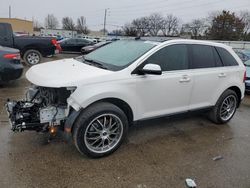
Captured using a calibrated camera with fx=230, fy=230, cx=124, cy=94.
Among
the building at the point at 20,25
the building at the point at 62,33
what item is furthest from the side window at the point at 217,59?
the building at the point at 20,25

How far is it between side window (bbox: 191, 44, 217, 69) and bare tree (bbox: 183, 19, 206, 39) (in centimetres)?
5149

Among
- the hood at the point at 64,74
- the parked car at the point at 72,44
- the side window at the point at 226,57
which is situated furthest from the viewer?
the parked car at the point at 72,44

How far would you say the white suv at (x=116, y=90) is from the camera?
3.03 metres

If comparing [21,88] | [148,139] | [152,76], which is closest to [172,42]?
[152,76]

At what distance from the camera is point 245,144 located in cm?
403

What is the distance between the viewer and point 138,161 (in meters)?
3.26

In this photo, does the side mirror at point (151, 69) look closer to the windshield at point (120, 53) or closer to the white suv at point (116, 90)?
the white suv at point (116, 90)

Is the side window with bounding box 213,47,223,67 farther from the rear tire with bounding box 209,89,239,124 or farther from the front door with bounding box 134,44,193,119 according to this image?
the front door with bounding box 134,44,193,119

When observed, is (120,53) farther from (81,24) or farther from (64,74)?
(81,24)

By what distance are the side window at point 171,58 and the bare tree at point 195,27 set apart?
52.1m

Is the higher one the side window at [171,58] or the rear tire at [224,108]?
the side window at [171,58]

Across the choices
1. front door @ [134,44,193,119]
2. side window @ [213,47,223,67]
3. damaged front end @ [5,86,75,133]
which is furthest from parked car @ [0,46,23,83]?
side window @ [213,47,223,67]

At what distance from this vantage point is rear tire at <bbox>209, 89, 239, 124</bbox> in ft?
15.2

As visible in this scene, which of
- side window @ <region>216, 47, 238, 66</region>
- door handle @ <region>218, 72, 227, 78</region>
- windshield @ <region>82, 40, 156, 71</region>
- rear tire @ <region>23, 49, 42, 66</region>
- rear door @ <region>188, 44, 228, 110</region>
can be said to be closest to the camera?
windshield @ <region>82, 40, 156, 71</region>
